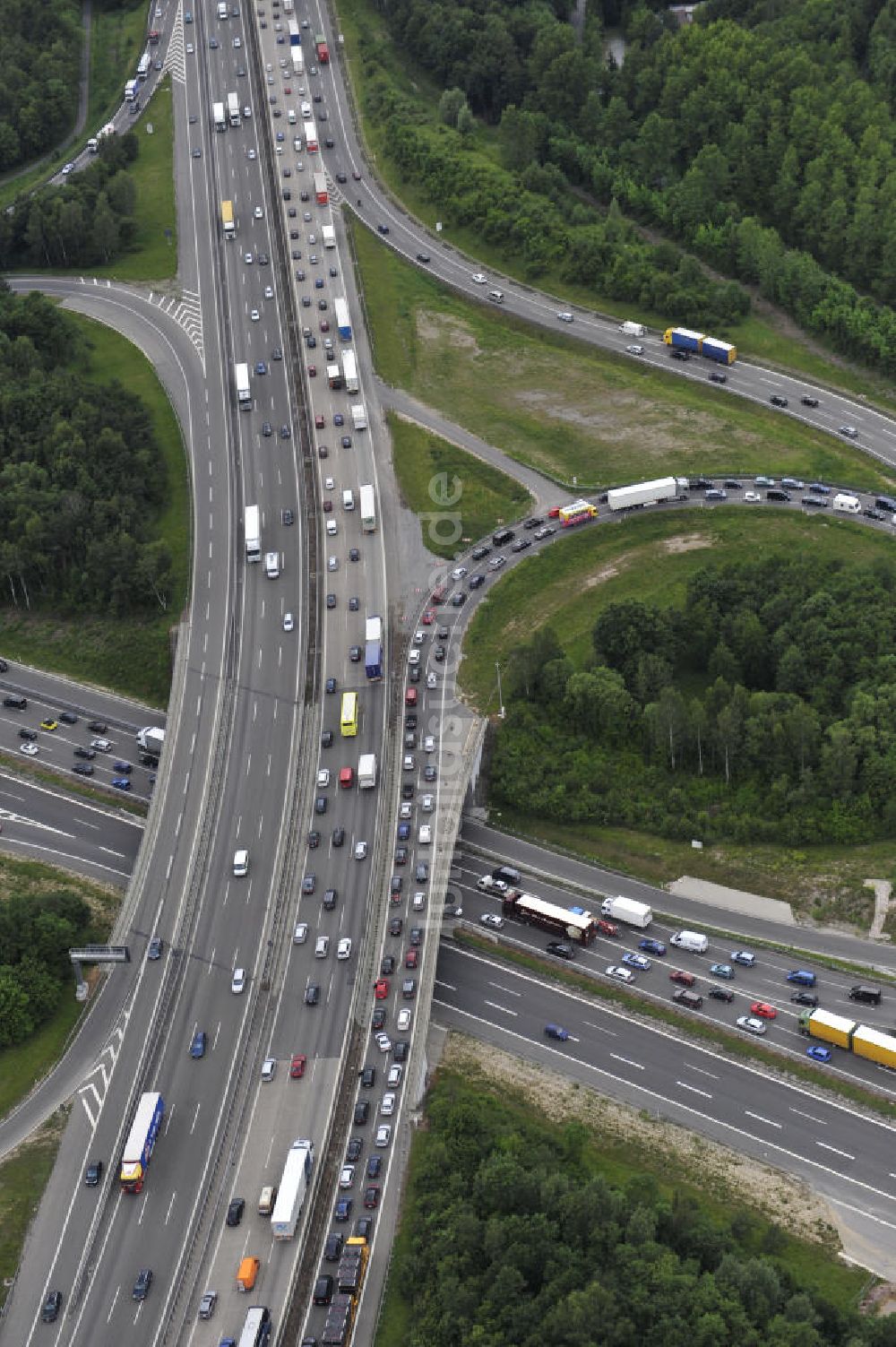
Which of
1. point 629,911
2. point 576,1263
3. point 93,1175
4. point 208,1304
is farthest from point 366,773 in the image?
point 576,1263

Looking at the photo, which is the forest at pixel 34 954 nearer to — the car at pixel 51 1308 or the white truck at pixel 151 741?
the white truck at pixel 151 741

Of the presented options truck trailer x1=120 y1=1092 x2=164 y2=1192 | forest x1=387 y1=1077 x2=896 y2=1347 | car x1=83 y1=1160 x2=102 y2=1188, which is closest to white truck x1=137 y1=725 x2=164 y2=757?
truck trailer x1=120 y1=1092 x2=164 y2=1192

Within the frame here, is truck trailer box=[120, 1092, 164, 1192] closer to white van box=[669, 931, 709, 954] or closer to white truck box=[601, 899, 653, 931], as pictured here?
white truck box=[601, 899, 653, 931]

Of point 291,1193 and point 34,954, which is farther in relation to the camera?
point 34,954

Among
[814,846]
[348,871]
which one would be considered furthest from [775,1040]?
[348,871]

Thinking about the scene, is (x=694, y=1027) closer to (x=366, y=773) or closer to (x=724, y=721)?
(x=724, y=721)

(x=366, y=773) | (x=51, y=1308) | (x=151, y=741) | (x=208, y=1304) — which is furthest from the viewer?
(x=151, y=741)

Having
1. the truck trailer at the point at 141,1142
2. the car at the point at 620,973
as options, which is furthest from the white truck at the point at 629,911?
the truck trailer at the point at 141,1142
